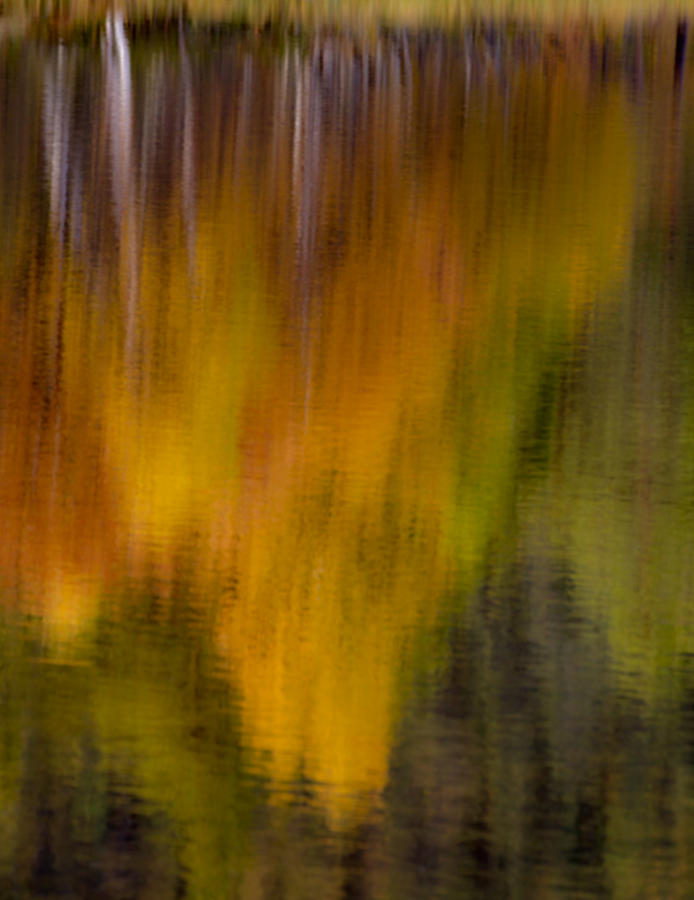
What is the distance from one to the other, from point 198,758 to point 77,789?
31 cm

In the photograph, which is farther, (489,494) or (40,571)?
(489,494)

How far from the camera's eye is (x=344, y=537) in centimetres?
676

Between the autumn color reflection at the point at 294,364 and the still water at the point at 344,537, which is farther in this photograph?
the autumn color reflection at the point at 294,364

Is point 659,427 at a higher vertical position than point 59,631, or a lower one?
higher

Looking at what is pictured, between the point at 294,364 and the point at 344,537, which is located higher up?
the point at 294,364

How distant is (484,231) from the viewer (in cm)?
1299

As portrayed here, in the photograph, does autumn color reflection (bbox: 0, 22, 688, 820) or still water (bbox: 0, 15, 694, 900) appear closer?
still water (bbox: 0, 15, 694, 900)

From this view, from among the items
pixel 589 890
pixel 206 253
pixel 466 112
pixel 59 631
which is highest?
pixel 466 112

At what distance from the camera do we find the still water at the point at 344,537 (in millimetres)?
4680

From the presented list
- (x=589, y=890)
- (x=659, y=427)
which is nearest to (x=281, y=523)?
(x=659, y=427)

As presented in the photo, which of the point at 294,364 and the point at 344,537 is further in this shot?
the point at 294,364

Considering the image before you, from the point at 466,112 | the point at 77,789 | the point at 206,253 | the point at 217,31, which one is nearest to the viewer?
the point at 77,789

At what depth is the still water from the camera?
4680mm

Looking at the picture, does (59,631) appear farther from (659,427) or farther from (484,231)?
(484,231)
